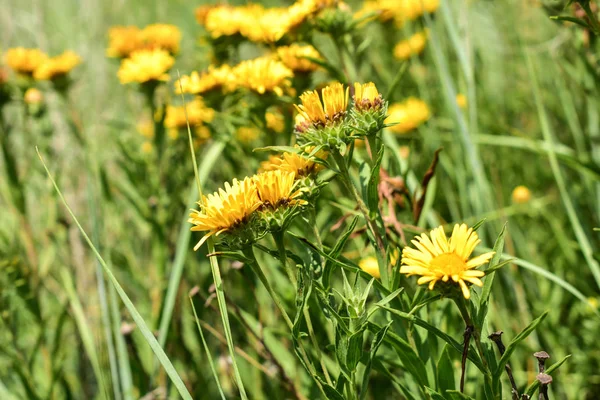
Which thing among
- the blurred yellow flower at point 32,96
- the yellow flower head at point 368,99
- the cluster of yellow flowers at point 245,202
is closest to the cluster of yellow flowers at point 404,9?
the blurred yellow flower at point 32,96

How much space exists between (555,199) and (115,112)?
2070mm

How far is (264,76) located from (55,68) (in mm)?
972

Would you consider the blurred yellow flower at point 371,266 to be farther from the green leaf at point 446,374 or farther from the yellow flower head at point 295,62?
the yellow flower head at point 295,62

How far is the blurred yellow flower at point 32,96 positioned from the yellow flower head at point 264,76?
35.9 inches

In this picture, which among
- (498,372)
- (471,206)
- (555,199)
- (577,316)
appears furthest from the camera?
(555,199)

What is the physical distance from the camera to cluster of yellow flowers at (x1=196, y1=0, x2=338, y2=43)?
51.3 inches

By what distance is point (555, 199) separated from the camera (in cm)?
183

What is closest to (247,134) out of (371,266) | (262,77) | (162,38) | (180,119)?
(180,119)

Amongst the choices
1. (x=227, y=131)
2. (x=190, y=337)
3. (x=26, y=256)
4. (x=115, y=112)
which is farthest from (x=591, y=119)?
(x=115, y=112)

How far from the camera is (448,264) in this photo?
677 mm

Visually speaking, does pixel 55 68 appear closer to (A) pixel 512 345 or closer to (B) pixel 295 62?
(B) pixel 295 62

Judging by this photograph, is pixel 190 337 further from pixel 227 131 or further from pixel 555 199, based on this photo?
pixel 555 199

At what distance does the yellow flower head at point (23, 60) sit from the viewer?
1.94 m

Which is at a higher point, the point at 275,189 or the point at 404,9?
the point at 404,9
